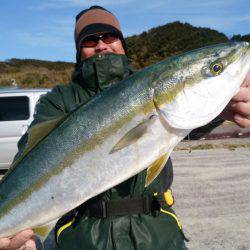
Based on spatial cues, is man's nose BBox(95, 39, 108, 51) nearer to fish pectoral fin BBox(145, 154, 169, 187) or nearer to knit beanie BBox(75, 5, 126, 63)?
knit beanie BBox(75, 5, 126, 63)

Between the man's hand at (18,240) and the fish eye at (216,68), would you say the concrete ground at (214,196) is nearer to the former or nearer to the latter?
the man's hand at (18,240)

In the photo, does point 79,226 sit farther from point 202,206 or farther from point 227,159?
point 227,159

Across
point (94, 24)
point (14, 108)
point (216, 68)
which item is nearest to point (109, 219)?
point (216, 68)

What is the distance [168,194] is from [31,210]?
1.01 m

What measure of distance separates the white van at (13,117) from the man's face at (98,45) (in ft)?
28.0

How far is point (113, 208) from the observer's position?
126 inches

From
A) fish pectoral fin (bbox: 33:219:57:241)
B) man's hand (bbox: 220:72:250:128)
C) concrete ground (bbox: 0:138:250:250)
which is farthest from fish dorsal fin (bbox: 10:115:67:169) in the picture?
concrete ground (bbox: 0:138:250:250)

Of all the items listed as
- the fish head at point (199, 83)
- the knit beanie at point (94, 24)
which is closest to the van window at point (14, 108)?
the knit beanie at point (94, 24)

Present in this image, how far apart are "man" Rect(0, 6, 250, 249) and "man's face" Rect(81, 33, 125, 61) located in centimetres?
13

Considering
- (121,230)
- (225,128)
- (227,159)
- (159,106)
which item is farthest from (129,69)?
(225,128)

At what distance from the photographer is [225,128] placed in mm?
16578

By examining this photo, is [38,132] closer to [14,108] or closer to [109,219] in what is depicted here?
[109,219]

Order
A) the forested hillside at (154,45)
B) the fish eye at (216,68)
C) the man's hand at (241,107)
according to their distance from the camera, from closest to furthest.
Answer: the fish eye at (216,68), the man's hand at (241,107), the forested hillside at (154,45)

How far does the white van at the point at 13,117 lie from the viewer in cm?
1213
